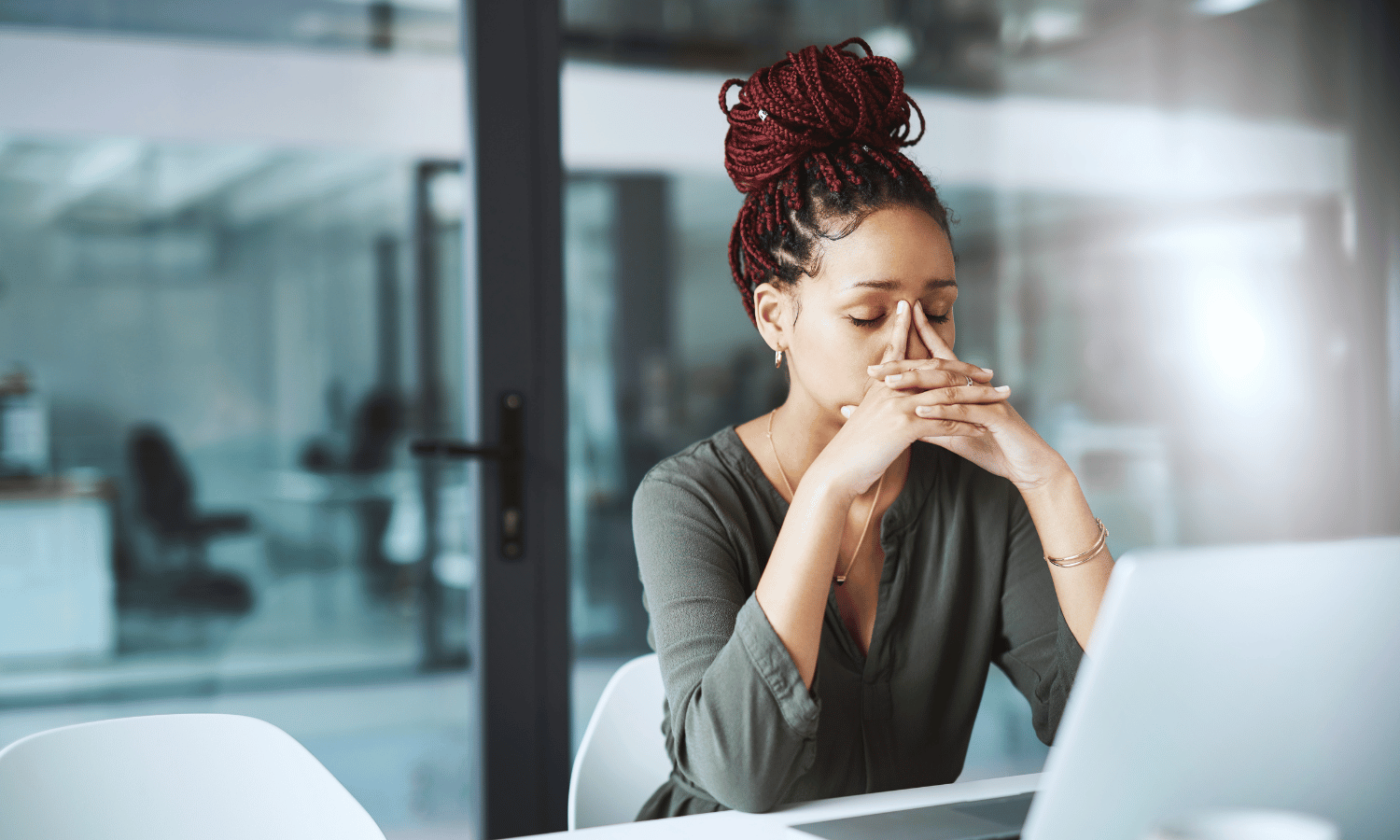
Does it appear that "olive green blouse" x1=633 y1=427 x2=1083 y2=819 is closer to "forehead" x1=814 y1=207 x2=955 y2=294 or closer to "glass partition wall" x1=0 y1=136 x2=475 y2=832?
"forehead" x1=814 y1=207 x2=955 y2=294

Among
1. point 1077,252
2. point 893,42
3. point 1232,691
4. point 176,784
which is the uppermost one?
point 893,42

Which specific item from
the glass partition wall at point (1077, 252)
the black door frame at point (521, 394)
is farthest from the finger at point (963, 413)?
the glass partition wall at point (1077, 252)

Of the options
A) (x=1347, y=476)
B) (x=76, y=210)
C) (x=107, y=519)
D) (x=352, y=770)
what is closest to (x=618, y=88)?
(x=76, y=210)

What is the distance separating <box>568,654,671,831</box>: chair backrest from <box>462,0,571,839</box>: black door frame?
25.7 inches

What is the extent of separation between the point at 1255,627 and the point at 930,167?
2183 millimetres

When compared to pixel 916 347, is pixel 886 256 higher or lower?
higher

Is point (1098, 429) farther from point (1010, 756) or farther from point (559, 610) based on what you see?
point (559, 610)

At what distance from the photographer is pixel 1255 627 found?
659mm

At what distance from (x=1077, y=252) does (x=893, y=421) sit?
1.90 m

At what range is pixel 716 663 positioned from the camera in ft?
3.72

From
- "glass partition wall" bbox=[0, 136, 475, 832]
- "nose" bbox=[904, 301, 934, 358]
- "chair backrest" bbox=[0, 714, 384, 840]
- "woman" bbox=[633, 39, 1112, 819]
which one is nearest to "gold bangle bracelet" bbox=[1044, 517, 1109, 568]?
"woman" bbox=[633, 39, 1112, 819]

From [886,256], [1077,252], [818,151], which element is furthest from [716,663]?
[1077,252]

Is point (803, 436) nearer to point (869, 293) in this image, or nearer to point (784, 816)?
point (869, 293)

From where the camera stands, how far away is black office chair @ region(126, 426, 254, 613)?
2.02m
